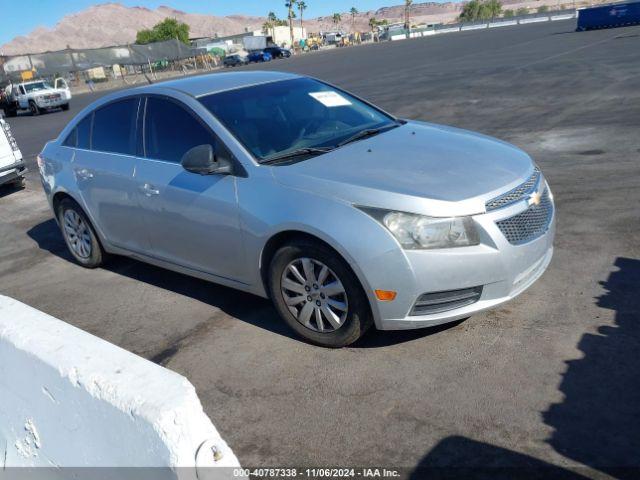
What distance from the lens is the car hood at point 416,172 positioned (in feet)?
11.8

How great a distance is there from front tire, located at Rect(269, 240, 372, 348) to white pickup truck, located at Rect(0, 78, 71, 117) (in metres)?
31.3

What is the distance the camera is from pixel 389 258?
11.6 feet

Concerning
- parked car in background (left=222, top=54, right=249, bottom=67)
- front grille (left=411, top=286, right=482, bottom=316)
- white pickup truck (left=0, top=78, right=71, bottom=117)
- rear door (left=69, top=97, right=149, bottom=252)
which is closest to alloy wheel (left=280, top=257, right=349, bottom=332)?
front grille (left=411, top=286, right=482, bottom=316)

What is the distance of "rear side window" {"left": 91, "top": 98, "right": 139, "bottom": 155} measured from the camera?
5.17 meters

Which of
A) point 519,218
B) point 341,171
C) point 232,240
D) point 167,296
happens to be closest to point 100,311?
point 167,296

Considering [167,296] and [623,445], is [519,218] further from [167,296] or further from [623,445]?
[167,296]

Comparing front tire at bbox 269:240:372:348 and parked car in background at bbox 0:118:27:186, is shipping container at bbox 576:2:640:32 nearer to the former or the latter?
parked car in background at bbox 0:118:27:186

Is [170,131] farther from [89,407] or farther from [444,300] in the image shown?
[89,407]

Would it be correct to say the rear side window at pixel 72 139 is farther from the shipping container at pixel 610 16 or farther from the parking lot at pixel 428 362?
the shipping container at pixel 610 16

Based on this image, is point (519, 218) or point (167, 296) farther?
point (167, 296)

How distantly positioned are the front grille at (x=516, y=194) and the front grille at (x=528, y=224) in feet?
0.30

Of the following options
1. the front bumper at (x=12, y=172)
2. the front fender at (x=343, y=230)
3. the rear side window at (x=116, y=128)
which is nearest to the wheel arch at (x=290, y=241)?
the front fender at (x=343, y=230)

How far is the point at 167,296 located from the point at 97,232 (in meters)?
1.03

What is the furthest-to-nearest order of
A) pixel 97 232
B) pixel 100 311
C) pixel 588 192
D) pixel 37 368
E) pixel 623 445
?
pixel 588 192 → pixel 97 232 → pixel 100 311 → pixel 623 445 → pixel 37 368
